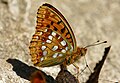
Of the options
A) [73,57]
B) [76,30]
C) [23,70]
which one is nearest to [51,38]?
[73,57]

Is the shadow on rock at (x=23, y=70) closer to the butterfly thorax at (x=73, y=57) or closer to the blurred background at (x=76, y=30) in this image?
the blurred background at (x=76, y=30)

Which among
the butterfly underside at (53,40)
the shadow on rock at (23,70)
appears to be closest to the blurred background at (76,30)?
the shadow on rock at (23,70)

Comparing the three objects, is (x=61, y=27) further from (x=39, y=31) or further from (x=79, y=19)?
(x=79, y=19)

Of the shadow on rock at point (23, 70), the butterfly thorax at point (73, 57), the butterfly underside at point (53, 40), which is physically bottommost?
the shadow on rock at point (23, 70)

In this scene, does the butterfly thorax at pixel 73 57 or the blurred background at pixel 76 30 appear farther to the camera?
the blurred background at pixel 76 30

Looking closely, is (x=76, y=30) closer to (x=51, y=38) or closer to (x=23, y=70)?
(x=51, y=38)

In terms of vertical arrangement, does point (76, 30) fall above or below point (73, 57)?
above

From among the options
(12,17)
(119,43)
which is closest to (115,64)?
(119,43)
